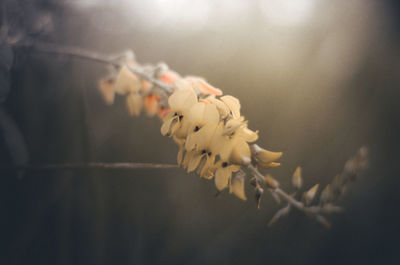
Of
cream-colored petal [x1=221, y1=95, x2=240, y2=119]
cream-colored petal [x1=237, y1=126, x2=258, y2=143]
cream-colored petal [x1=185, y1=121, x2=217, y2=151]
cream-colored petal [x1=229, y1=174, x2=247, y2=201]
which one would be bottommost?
cream-colored petal [x1=229, y1=174, x2=247, y2=201]

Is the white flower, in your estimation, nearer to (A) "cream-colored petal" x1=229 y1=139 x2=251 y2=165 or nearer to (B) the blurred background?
(A) "cream-colored petal" x1=229 y1=139 x2=251 y2=165

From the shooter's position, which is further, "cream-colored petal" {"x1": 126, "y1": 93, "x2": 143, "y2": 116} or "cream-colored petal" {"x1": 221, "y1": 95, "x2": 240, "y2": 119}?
"cream-colored petal" {"x1": 126, "y1": 93, "x2": 143, "y2": 116}

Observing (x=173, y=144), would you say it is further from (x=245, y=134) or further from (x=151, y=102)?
(x=245, y=134)

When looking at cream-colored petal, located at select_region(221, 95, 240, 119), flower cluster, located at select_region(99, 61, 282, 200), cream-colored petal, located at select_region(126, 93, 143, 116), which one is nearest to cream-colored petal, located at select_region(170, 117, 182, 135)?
flower cluster, located at select_region(99, 61, 282, 200)

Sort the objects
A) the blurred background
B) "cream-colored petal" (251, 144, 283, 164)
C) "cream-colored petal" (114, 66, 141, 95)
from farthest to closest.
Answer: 1. the blurred background
2. "cream-colored petal" (114, 66, 141, 95)
3. "cream-colored petal" (251, 144, 283, 164)

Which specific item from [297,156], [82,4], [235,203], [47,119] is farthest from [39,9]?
[297,156]

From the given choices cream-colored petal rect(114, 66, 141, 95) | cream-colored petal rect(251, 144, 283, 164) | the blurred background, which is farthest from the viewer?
the blurred background

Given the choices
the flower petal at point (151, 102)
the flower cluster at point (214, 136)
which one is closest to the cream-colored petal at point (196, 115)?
the flower cluster at point (214, 136)

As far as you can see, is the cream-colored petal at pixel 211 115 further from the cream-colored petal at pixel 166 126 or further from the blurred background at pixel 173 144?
the blurred background at pixel 173 144
